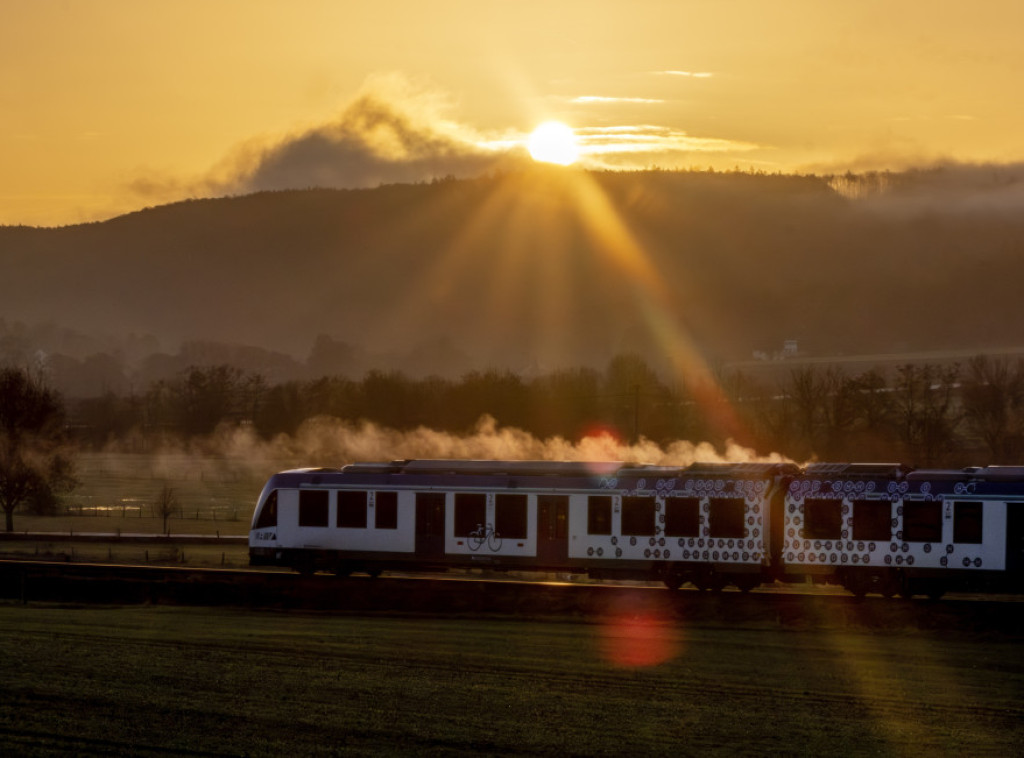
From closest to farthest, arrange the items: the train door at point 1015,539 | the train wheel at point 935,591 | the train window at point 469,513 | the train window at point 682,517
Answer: the train door at point 1015,539 < the train wheel at point 935,591 < the train window at point 682,517 < the train window at point 469,513

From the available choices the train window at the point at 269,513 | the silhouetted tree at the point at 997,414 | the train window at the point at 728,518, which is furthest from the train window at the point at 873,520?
the silhouetted tree at the point at 997,414

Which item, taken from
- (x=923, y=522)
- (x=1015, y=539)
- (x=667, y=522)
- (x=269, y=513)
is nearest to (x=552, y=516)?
(x=667, y=522)

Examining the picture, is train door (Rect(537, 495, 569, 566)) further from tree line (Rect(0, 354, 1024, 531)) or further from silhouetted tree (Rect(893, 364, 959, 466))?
silhouetted tree (Rect(893, 364, 959, 466))

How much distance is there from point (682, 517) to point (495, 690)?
13.9 metres

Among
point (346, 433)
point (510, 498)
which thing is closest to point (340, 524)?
point (510, 498)

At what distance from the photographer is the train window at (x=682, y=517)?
127 feet

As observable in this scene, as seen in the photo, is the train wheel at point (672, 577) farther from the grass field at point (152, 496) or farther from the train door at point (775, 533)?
the grass field at point (152, 496)

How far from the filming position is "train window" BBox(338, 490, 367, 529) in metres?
42.9

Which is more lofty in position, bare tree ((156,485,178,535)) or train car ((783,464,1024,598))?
train car ((783,464,1024,598))

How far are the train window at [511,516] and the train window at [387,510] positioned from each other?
3367mm

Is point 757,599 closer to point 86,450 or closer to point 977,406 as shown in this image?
point 977,406

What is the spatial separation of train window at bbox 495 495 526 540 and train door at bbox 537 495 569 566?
0.51 metres

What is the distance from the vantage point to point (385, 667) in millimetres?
28219

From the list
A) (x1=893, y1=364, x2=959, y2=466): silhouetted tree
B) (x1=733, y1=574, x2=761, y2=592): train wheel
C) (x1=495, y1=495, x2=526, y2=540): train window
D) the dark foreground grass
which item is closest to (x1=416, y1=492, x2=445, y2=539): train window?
(x1=495, y1=495, x2=526, y2=540): train window
